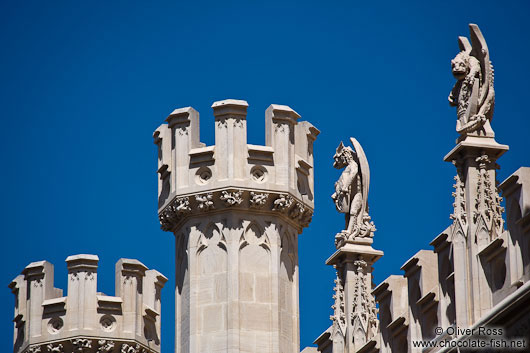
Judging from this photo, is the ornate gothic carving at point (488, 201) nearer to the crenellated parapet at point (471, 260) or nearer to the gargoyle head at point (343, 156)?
the crenellated parapet at point (471, 260)

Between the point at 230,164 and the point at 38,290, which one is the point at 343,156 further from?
the point at 38,290

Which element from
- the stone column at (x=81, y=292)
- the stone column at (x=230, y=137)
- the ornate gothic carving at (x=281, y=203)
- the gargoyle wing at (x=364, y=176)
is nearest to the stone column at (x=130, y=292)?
the stone column at (x=81, y=292)

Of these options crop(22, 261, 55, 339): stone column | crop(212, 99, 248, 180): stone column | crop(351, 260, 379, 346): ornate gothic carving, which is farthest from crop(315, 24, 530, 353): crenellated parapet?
crop(22, 261, 55, 339): stone column

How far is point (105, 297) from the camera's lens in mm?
38062

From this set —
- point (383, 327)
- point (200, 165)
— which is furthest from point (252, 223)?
point (383, 327)

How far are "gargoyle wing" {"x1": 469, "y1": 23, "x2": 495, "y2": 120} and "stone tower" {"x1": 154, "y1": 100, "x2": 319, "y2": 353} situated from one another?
628cm

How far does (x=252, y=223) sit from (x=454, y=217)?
21.9ft

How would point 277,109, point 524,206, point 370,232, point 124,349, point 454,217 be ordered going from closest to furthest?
1. point 524,206
2. point 454,217
3. point 370,232
4. point 277,109
5. point 124,349

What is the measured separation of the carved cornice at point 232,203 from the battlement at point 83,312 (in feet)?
18.2

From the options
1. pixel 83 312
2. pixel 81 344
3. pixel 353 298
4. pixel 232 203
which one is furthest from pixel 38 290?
pixel 353 298

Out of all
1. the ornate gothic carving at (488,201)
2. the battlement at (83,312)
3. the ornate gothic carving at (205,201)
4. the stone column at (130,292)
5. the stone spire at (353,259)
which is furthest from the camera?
the stone column at (130,292)

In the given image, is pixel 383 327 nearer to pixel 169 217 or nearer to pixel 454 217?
pixel 454 217

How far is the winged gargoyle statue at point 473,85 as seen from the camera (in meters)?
26.4

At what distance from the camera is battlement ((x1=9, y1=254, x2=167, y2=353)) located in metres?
37.5
